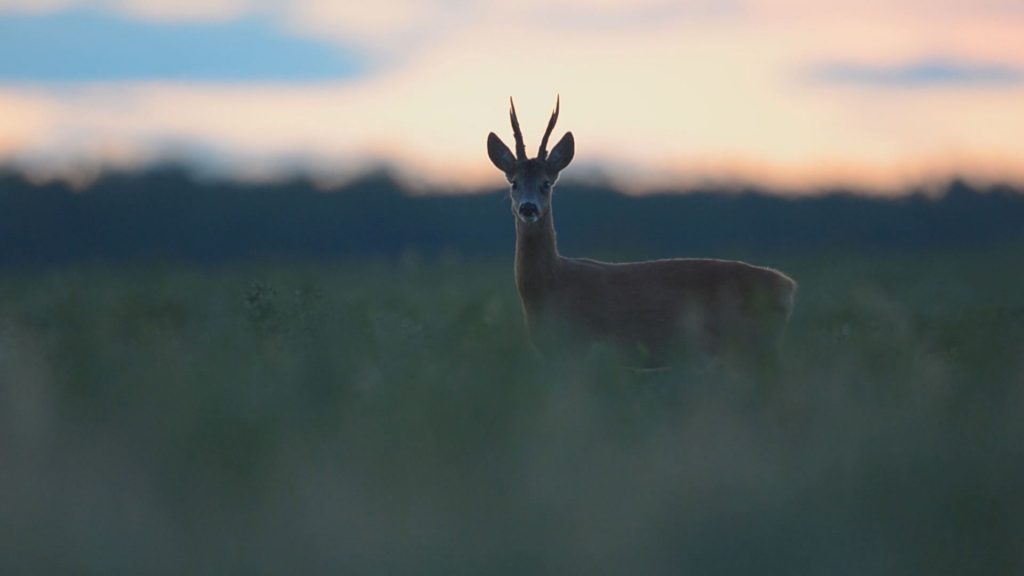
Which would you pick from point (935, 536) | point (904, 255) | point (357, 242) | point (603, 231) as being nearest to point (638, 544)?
point (935, 536)

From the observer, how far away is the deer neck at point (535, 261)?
1084 centimetres

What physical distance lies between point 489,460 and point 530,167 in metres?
5.09

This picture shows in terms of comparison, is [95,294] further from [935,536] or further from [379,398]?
[935,536]

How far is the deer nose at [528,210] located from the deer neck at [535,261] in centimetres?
14

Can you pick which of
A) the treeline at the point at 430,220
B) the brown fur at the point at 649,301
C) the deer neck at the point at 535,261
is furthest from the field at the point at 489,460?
the treeline at the point at 430,220

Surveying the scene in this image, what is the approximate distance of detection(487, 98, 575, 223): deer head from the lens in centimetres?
1093

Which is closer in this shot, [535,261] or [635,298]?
[635,298]

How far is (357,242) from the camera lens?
45469 mm

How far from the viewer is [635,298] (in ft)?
35.4

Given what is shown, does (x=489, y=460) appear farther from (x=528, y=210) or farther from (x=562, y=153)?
(x=562, y=153)

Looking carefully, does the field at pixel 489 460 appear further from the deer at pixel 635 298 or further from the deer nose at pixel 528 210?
the deer nose at pixel 528 210

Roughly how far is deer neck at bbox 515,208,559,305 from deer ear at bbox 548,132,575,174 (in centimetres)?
70

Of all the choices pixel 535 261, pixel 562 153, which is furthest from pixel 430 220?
pixel 535 261

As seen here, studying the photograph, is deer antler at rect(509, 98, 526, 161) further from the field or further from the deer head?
the field
